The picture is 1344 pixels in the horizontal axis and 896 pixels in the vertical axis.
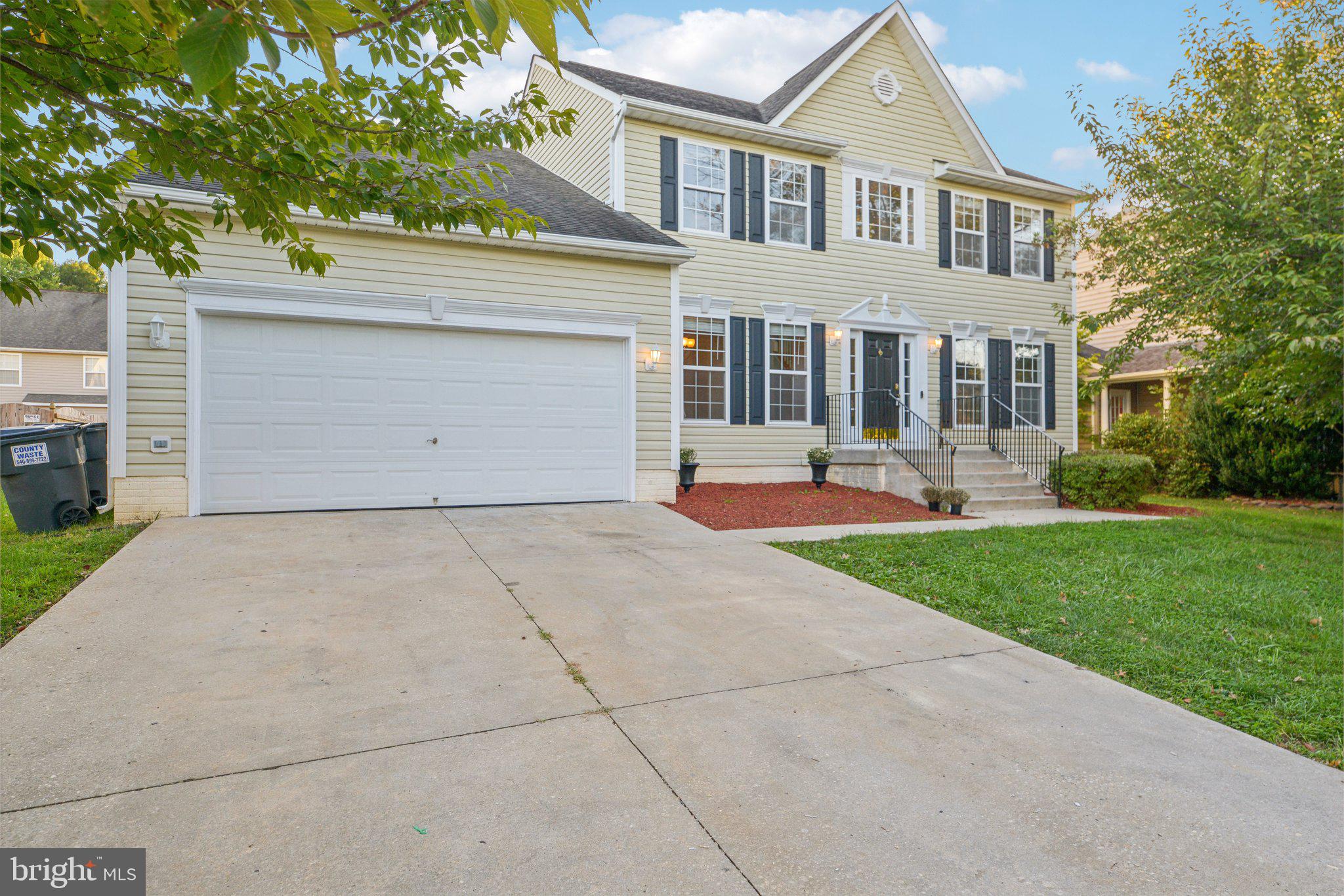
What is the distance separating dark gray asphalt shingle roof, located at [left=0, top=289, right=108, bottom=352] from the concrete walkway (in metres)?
26.2

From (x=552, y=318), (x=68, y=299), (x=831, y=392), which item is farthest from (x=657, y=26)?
(x=68, y=299)

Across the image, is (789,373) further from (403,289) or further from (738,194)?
(403,289)

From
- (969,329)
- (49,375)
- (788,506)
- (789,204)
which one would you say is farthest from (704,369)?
(49,375)

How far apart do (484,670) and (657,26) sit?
63.6 ft

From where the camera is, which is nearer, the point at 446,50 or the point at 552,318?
the point at 446,50

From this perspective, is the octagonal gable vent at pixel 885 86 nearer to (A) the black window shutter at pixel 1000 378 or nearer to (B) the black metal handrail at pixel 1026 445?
(A) the black window shutter at pixel 1000 378

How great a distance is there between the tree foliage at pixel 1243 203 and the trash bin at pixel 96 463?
1269 centimetres

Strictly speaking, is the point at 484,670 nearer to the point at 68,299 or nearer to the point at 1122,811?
the point at 1122,811

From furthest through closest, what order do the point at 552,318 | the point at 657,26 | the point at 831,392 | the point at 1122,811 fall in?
the point at 657,26 → the point at 831,392 → the point at 552,318 → the point at 1122,811

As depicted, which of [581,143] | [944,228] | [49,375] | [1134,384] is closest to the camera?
[581,143]

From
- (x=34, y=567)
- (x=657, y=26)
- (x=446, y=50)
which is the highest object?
(x=657, y=26)

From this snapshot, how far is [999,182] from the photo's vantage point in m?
14.0

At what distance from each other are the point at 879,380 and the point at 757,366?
2618 millimetres

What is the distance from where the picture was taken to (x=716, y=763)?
105 inches
